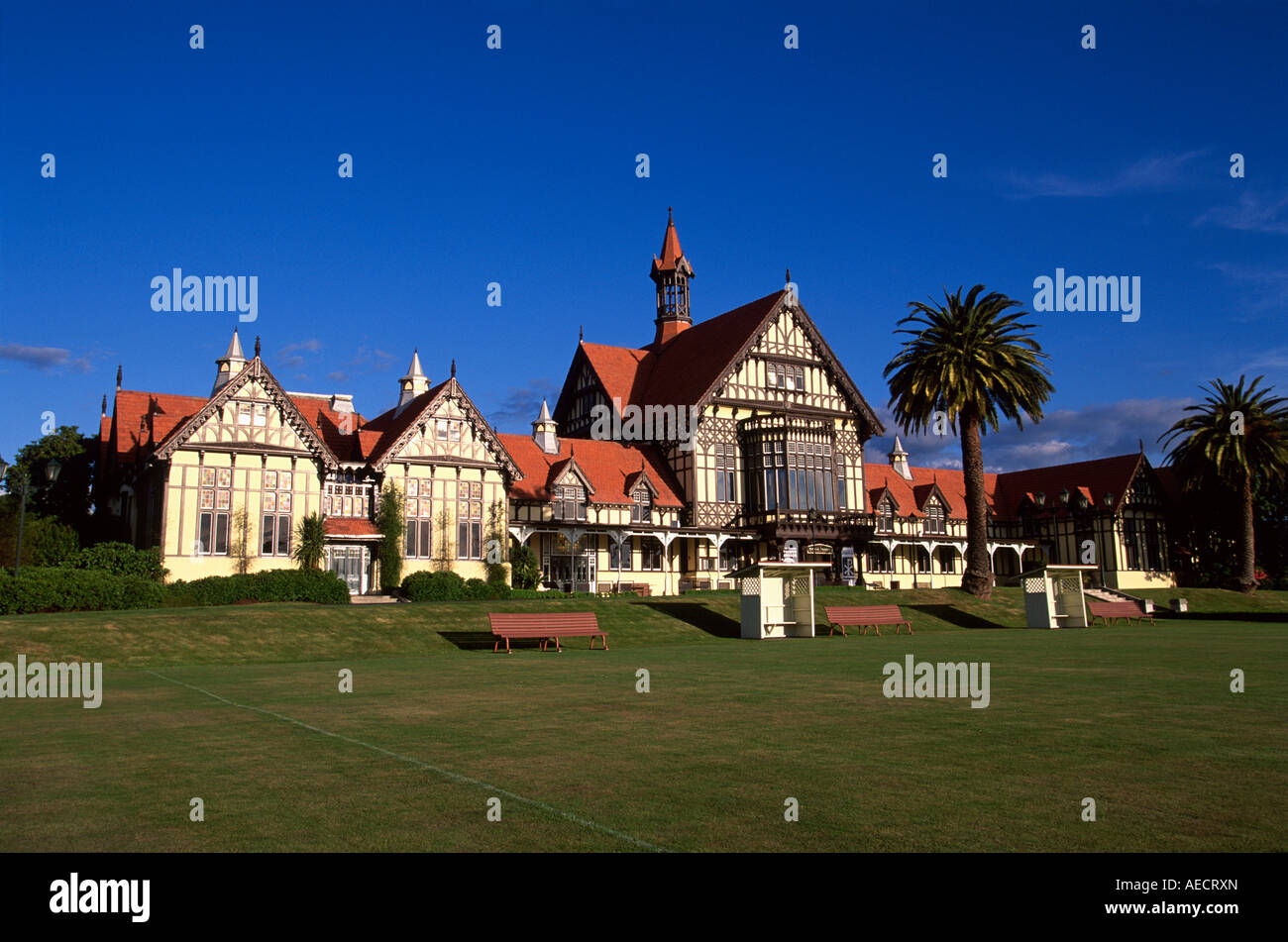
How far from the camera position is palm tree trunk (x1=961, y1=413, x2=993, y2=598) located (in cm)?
4894

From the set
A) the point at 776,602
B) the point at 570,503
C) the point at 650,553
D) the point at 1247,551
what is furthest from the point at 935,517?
the point at 776,602

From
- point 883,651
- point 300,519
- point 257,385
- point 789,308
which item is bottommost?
point 883,651

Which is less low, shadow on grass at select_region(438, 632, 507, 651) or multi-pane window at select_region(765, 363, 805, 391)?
multi-pane window at select_region(765, 363, 805, 391)

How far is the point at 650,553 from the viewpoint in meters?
55.7

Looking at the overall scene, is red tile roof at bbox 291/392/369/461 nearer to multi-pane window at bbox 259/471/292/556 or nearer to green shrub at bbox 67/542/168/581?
multi-pane window at bbox 259/471/292/556

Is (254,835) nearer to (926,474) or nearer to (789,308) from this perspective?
(789,308)

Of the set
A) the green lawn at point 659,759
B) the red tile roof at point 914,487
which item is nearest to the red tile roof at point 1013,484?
the red tile roof at point 914,487

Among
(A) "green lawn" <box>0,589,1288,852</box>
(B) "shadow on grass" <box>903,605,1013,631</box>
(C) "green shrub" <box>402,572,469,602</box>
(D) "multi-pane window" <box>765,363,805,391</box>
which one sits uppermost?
(D) "multi-pane window" <box>765,363,805,391</box>

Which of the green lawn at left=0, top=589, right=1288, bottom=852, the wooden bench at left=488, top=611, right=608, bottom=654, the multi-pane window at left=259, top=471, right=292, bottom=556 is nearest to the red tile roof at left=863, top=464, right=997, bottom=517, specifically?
the multi-pane window at left=259, top=471, right=292, bottom=556

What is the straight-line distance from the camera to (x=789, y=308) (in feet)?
195

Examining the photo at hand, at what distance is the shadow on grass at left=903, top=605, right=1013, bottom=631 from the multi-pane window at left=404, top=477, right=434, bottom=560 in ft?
76.6

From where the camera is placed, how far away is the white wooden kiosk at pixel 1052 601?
39969 mm

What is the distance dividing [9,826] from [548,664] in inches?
635
